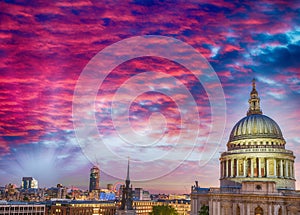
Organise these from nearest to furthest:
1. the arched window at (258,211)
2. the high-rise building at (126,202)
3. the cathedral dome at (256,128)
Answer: the arched window at (258,211)
the cathedral dome at (256,128)
the high-rise building at (126,202)

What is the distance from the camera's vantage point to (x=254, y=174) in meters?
105

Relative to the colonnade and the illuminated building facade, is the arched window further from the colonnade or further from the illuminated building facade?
the illuminated building facade

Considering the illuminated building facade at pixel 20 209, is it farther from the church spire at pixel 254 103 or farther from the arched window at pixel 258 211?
the arched window at pixel 258 211

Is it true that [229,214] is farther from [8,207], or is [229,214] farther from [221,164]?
[8,207]

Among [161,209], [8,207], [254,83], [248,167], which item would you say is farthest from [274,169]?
[8,207]

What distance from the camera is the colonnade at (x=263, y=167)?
10388 cm

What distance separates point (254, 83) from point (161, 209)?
55.8 m

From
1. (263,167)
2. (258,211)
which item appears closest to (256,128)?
(263,167)

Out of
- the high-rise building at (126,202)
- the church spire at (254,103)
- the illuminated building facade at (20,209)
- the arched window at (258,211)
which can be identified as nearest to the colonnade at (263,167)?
the arched window at (258,211)

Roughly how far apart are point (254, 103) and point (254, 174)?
3061 cm

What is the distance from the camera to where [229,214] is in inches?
3634

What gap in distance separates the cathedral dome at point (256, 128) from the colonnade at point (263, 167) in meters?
8.16

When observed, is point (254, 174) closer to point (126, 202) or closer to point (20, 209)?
point (126, 202)

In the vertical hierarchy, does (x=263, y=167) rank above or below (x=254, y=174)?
above
